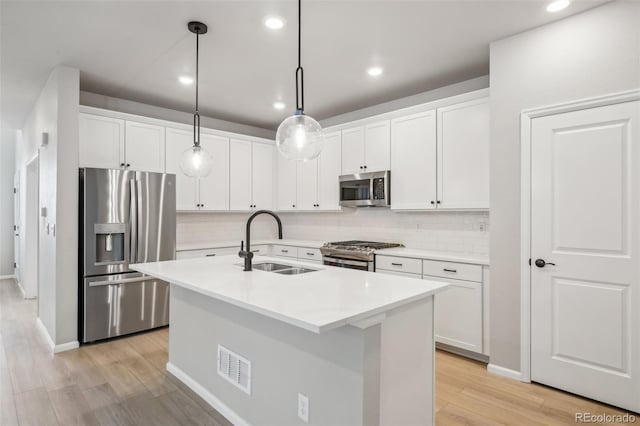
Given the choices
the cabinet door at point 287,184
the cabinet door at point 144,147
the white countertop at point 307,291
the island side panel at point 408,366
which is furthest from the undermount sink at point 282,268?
the cabinet door at point 287,184

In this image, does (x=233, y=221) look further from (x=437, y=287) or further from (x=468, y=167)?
(x=437, y=287)

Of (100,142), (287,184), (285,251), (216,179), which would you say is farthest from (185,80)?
(285,251)

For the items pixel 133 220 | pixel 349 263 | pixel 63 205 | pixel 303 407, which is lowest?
pixel 303 407

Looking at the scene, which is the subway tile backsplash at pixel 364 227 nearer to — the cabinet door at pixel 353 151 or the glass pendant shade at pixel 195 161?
the cabinet door at pixel 353 151

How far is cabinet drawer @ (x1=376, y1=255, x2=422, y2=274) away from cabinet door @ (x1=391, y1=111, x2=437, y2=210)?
611mm

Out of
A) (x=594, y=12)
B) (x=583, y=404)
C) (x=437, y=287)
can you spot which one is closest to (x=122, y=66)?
(x=437, y=287)

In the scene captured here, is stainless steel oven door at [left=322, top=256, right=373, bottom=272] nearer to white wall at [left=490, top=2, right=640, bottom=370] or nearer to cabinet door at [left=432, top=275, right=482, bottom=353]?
cabinet door at [left=432, top=275, right=482, bottom=353]

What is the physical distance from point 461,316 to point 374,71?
2496mm

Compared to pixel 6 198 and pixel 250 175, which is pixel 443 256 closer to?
pixel 250 175

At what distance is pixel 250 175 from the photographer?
5.24m

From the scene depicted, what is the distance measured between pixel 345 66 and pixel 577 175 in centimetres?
217

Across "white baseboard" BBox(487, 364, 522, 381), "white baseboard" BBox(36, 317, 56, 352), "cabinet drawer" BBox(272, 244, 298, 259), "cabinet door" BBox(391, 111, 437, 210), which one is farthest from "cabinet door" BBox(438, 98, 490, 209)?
"white baseboard" BBox(36, 317, 56, 352)

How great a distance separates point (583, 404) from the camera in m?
2.42

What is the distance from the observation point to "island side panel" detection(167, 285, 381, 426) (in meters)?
1.57
